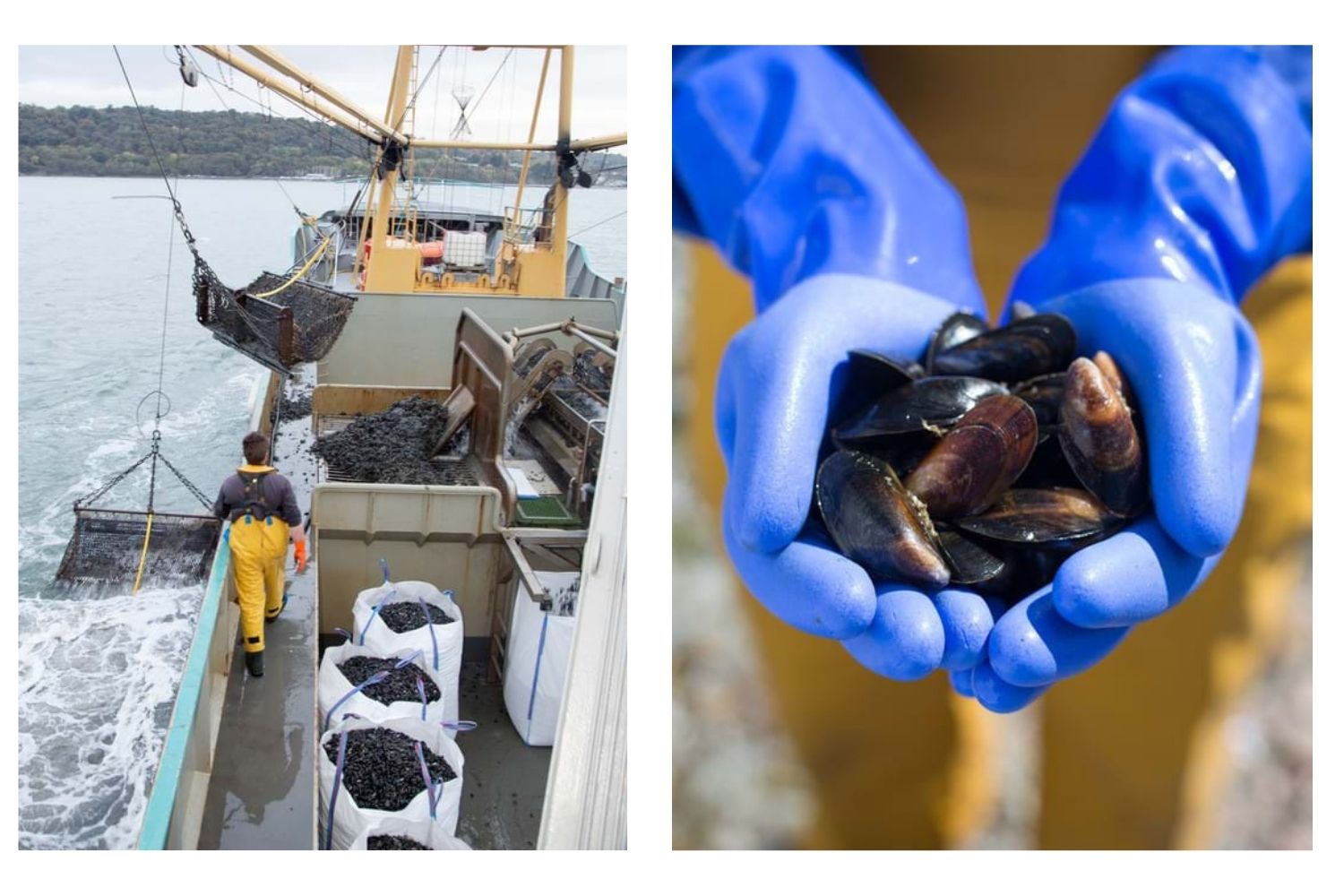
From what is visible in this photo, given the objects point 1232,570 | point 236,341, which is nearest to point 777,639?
point 1232,570

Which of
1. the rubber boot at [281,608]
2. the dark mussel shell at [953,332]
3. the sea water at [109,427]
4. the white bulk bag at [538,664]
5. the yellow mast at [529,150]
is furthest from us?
the yellow mast at [529,150]

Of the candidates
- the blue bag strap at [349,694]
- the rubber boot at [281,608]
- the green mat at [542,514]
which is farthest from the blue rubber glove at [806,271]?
the rubber boot at [281,608]

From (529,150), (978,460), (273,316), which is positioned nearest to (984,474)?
(978,460)

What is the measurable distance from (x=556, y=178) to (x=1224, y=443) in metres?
4.45

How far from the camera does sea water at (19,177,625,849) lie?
2.37 meters

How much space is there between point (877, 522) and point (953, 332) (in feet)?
1.49

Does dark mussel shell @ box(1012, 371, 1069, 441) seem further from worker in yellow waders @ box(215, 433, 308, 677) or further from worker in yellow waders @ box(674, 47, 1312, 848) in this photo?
worker in yellow waders @ box(215, 433, 308, 677)

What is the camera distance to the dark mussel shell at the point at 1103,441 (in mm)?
1360

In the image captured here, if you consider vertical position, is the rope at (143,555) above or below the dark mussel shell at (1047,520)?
below

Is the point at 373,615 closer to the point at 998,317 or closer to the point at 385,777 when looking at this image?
the point at 385,777

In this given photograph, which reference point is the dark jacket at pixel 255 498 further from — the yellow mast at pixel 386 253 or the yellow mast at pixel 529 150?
the yellow mast at pixel 386 253

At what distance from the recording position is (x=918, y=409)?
148cm

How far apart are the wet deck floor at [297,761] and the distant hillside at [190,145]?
4.69 ft

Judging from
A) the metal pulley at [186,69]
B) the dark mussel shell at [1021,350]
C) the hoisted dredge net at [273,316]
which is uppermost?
the metal pulley at [186,69]
